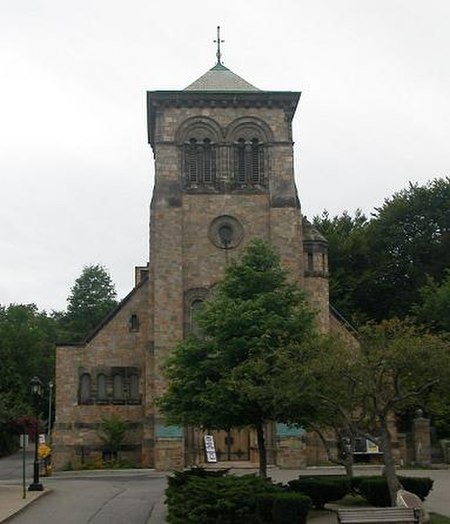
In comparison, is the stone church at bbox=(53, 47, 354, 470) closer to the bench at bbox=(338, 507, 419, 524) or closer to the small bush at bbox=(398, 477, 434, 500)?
the small bush at bbox=(398, 477, 434, 500)

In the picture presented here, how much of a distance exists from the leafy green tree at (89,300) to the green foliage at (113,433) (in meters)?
48.8

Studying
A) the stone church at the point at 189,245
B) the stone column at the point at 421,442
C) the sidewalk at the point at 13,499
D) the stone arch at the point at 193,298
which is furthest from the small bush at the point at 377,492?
the stone arch at the point at 193,298

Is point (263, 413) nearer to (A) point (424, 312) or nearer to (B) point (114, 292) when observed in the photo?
(A) point (424, 312)

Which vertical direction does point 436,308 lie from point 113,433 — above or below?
above

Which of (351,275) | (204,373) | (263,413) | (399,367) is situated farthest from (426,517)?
(351,275)

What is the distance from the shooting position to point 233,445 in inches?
1745

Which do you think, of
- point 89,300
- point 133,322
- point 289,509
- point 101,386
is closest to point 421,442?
point 133,322

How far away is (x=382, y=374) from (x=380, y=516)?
12.9 ft

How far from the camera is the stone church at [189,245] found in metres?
45.1

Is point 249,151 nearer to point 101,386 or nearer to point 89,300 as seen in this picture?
point 101,386

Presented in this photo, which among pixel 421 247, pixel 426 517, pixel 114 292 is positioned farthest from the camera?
pixel 114 292

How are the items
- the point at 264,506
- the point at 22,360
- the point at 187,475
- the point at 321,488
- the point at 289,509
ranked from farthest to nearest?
the point at 22,360, the point at 321,488, the point at 187,475, the point at 264,506, the point at 289,509

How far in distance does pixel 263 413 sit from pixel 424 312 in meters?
28.9

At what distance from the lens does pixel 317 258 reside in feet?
155
